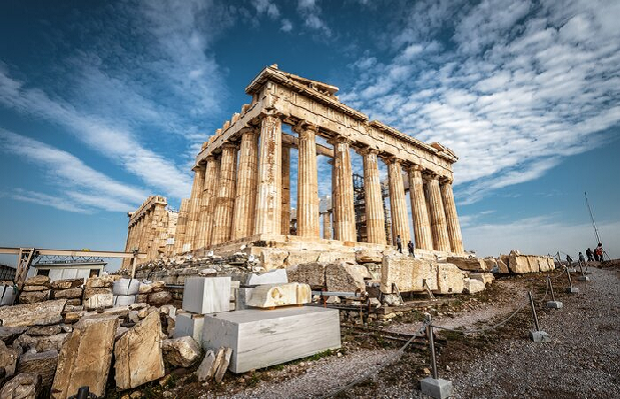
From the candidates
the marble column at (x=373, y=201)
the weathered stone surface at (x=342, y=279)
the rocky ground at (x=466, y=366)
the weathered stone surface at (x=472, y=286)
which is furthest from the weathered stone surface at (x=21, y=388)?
the marble column at (x=373, y=201)

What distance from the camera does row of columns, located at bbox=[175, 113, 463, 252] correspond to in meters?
14.2

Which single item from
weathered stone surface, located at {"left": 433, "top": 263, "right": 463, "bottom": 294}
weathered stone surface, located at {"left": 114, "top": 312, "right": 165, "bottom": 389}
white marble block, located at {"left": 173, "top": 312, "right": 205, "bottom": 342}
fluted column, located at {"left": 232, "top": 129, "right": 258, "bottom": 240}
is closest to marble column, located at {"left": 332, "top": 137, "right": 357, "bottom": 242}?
fluted column, located at {"left": 232, "top": 129, "right": 258, "bottom": 240}

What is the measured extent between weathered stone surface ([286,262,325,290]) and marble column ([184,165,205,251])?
12.6m

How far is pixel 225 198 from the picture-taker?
16.9 m

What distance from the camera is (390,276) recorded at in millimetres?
6898

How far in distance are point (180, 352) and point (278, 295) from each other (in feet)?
4.88

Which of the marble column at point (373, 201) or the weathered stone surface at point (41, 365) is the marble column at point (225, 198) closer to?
the marble column at point (373, 201)

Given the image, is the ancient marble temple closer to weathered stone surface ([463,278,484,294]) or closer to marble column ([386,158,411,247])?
marble column ([386,158,411,247])

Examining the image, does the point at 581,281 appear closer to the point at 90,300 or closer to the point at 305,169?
the point at 305,169

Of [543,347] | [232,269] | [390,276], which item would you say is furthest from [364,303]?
[232,269]

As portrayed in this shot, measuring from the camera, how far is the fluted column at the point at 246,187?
14672mm

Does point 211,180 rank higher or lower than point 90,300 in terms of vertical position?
higher

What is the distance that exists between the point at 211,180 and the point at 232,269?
38.9ft

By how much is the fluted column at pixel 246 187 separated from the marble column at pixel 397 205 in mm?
10565
